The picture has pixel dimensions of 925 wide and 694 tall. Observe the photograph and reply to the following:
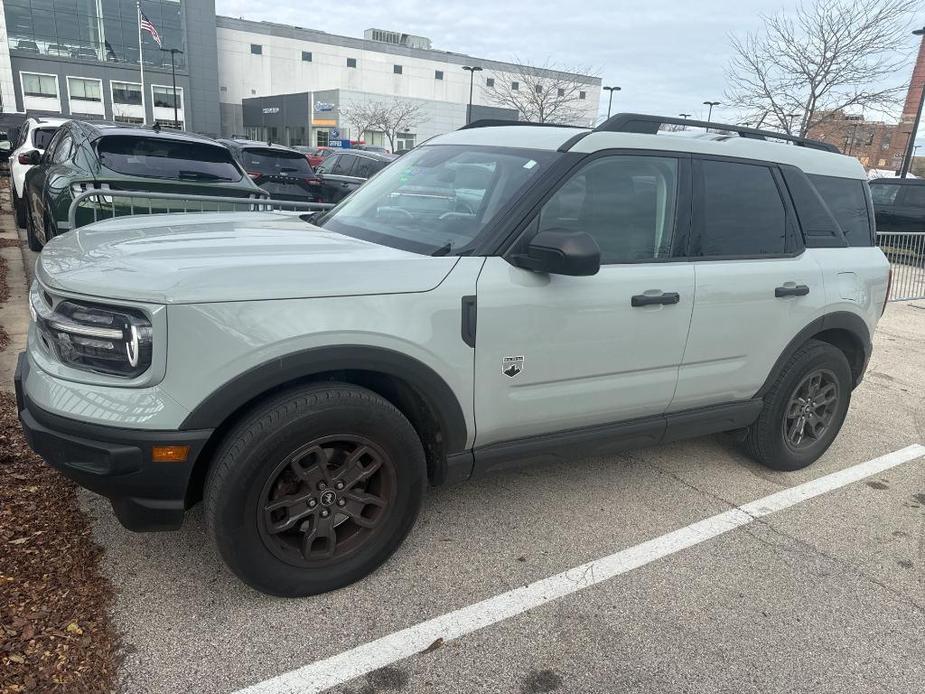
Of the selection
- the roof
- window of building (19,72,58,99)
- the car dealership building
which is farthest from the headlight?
window of building (19,72,58,99)

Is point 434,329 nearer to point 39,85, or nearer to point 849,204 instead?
point 849,204

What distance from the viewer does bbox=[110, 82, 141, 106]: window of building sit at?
62.5 metres

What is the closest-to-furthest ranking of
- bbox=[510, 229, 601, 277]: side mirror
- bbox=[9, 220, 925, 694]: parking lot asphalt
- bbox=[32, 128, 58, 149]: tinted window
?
bbox=[9, 220, 925, 694]: parking lot asphalt → bbox=[510, 229, 601, 277]: side mirror → bbox=[32, 128, 58, 149]: tinted window

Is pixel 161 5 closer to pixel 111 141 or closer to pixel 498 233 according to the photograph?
pixel 111 141

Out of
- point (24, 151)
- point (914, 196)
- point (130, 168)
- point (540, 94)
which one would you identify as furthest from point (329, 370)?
point (540, 94)

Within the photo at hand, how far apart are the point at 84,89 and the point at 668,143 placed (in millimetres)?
71611

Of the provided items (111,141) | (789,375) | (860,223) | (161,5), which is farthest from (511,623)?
(161,5)

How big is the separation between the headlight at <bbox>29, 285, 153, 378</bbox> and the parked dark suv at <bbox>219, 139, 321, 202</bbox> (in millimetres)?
10956

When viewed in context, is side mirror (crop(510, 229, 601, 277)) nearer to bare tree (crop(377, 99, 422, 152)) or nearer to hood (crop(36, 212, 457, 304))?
hood (crop(36, 212, 457, 304))

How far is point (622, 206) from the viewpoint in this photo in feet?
10.8

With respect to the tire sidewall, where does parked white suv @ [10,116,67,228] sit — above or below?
above

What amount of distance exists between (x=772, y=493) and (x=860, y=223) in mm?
1770

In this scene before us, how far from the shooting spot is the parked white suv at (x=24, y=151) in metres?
9.94

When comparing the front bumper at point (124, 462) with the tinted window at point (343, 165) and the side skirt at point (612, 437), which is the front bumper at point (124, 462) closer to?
the side skirt at point (612, 437)
